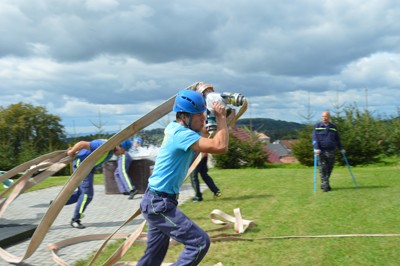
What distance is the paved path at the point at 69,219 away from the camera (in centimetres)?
628

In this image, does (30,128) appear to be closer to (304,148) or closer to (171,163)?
(304,148)

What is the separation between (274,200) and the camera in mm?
10133

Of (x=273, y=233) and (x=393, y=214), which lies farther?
(x=393, y=214)

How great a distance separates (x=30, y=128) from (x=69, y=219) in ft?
77.5

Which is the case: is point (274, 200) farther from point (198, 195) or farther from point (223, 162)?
point (223, 162)

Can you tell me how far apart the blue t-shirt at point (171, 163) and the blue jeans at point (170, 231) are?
113 millimetres

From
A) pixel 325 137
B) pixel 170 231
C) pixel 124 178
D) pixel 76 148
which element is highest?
pixel 76 148

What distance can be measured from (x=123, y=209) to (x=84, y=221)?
4.64ft

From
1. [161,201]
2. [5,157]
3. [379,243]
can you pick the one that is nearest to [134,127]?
[161,201]

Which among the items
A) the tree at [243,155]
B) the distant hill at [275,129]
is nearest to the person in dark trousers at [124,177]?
the tree at [243,155]

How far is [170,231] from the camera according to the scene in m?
3.82

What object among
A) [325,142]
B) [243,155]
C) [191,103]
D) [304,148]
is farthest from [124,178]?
[304,148]

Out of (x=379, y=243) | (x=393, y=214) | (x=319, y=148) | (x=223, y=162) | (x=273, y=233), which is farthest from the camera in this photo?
(x=223, y=162)

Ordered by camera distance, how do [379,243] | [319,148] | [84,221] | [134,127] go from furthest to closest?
[319,148] < [84,221] < [379,243] < [134,127]
